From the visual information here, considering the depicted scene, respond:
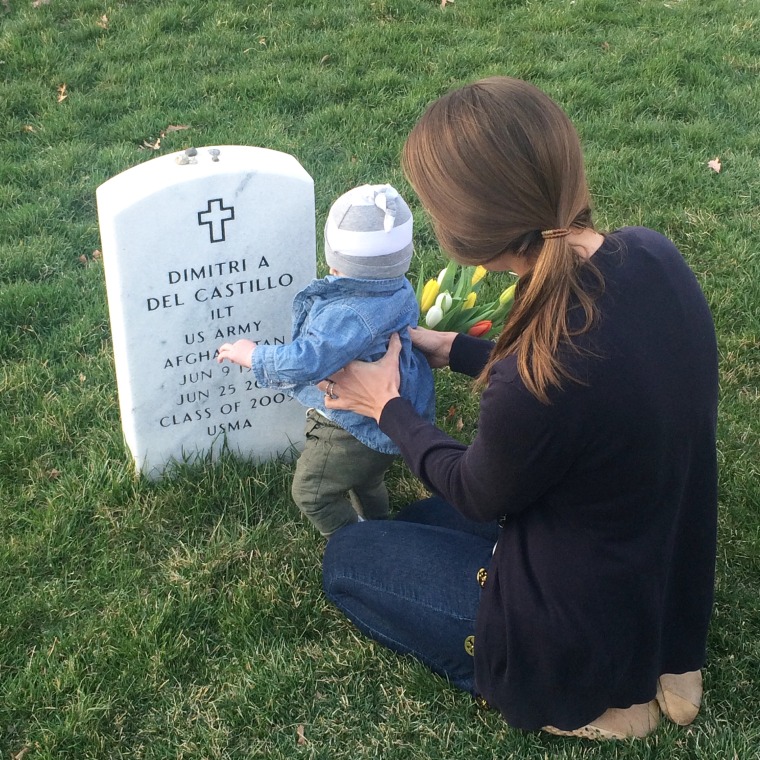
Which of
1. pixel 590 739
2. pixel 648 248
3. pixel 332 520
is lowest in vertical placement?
pixel 590 739

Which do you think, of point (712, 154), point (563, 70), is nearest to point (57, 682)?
point (712, 154)

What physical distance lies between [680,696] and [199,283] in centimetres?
186

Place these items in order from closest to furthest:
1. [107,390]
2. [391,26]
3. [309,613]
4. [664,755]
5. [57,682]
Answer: [664,755], [57,682], [309,613], [107,390], [391,26]

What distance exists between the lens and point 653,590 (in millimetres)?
2092

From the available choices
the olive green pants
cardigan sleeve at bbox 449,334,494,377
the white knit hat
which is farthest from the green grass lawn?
the white knit hat

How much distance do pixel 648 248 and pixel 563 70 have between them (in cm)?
444

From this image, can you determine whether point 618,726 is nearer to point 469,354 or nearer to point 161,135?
point 469,354

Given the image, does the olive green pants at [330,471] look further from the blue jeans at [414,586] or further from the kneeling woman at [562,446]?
the kneeling woman at [562,446]

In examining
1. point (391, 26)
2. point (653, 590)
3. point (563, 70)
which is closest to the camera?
point (653, 590)

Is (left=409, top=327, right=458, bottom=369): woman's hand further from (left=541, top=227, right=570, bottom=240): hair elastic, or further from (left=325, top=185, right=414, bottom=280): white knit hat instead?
(left=541, top=227, right=570, bottom=240): hair elastic

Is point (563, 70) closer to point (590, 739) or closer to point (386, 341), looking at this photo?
point (386, 341)

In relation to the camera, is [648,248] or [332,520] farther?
[332,520]

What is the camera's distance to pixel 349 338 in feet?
7.75

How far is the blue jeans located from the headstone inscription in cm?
73
